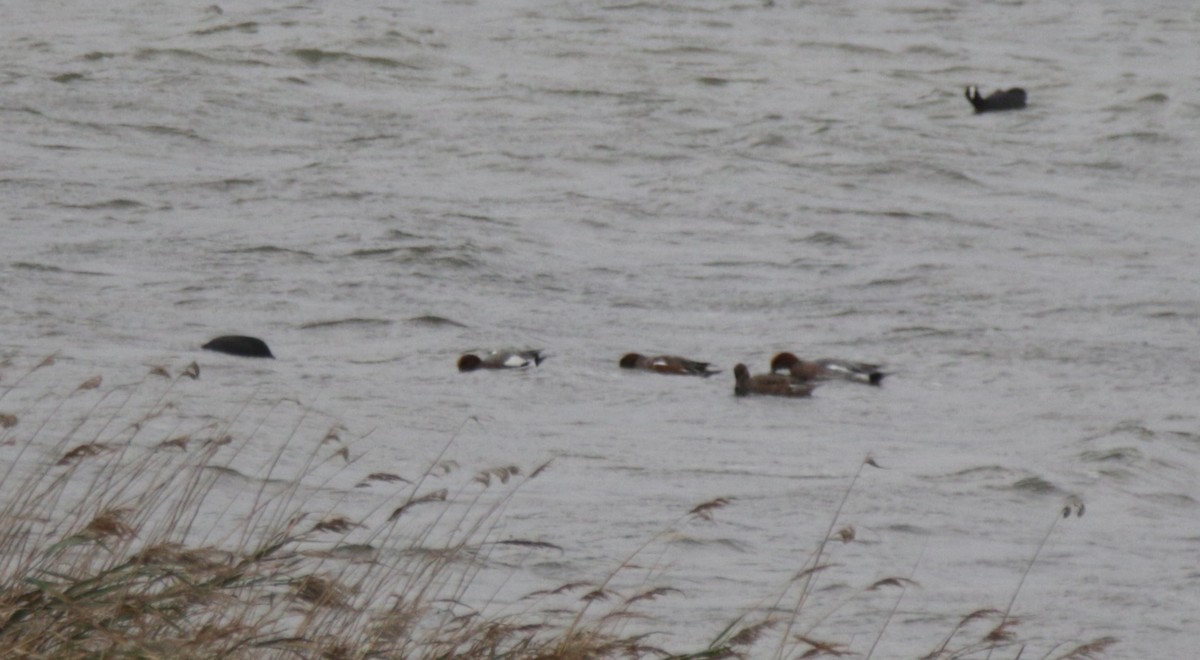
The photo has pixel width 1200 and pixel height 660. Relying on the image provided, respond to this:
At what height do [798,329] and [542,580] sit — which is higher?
[542,580]

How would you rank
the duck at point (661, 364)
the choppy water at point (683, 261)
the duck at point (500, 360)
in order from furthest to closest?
1. the duck at point (661, 364)
2. the duck at point (500, 360)
3. the choppy water at point (683, 261)

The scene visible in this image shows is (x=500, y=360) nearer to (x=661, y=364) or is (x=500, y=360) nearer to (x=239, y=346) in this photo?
(x=661, y=364)

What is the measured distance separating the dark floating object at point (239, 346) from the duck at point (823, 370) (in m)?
3.11

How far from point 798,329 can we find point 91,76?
11.0 m

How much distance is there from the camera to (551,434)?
35.4ft

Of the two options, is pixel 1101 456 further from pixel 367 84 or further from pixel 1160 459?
pixel 367 84

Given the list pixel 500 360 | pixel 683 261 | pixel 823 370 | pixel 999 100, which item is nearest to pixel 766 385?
pixel 823 370

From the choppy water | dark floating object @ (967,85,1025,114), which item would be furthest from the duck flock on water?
dark floating object @ (967,85,1025,114)

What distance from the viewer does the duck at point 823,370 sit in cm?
1227

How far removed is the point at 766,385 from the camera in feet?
39.0

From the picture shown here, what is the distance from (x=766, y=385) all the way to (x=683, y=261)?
4.38 meters

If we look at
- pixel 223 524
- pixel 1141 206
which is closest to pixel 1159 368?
pixel 1141 206

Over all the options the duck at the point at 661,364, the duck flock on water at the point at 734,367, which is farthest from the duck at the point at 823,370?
the duck at the point at 661,364

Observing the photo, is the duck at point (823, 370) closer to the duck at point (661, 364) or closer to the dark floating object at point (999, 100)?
the duck at point (661, 364)
